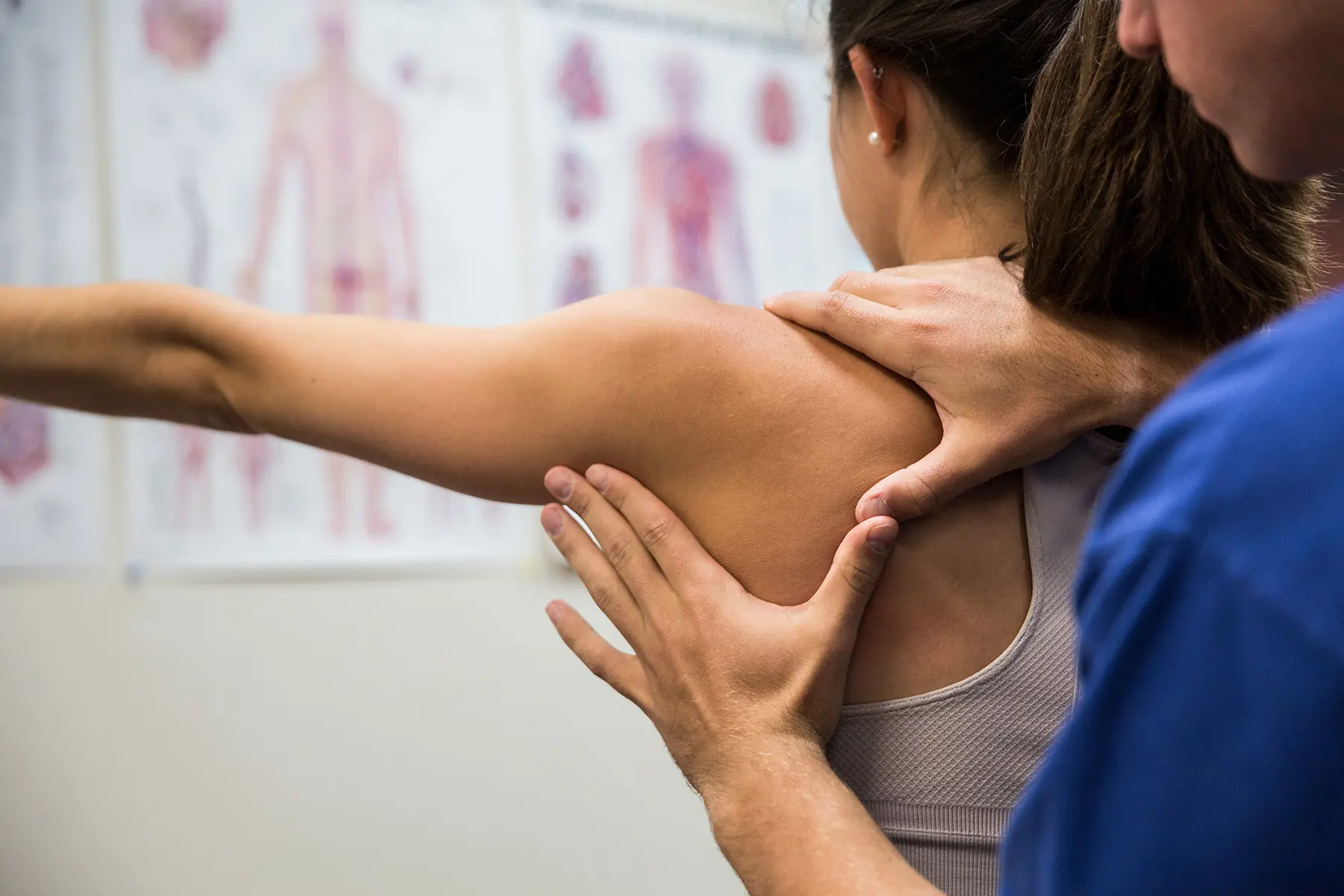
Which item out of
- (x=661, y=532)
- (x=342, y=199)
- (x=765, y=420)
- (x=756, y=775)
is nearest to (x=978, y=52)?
(x=765, y=420)

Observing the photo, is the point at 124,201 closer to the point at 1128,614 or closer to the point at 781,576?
the point at 781,576

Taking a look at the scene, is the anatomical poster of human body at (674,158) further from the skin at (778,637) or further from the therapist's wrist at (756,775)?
the therapist's wrist at (756,775)

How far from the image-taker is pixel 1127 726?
0.35 metres

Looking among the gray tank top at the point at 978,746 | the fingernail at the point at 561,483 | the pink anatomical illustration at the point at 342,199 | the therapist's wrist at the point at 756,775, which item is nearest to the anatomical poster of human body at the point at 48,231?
the pink anatomical illustration at the point at 342,199

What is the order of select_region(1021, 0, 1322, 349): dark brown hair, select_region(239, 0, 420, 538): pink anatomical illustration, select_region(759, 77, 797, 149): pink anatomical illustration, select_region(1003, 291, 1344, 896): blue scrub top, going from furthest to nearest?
select_region(759, 77, 797, 149): pink anatomical illustration
select_region(239, 0, 420, 538): pink anatomical illustration
select_region(1021, 0, 1322, 349): dark brown hair
select_region(1003, 291, 1344, 896): blue scrub top

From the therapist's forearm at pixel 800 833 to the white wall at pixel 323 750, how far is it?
1.18m

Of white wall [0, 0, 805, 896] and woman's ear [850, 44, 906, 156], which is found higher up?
woman's ear [850, 44, 906, 156]

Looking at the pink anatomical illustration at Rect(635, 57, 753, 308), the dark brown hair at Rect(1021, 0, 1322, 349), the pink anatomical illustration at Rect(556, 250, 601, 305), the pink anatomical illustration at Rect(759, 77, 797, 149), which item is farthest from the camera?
the pink anatomical illustration at Rect(759, 77, 797, 149)

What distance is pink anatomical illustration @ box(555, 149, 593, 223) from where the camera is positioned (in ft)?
6.95

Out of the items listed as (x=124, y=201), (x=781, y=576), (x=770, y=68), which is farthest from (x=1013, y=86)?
(x=770, y=68)

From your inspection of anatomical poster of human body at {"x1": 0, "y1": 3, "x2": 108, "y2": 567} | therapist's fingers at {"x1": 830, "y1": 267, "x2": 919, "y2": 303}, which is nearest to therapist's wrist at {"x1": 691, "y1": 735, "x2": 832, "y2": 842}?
therapist's fingers at {"x1": 830, "y1": 267, "x2": 919, "y2": 303}

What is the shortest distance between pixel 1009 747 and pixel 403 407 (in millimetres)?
534

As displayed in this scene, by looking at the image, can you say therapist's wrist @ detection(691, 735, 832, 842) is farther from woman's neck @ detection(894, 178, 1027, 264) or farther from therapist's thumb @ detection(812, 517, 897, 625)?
woman's neck @ detection(894, 178, 1027, 264)

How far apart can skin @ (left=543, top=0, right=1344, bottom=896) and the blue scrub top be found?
34 cm
